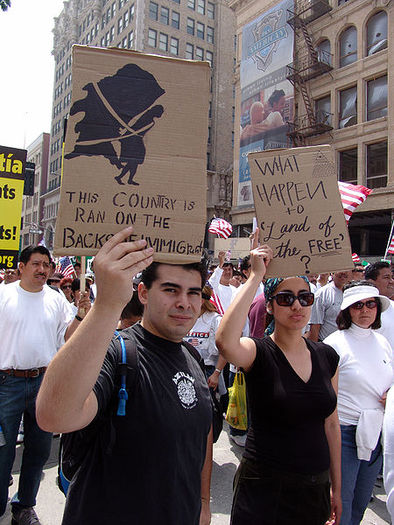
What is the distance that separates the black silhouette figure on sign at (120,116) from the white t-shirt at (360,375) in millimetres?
2223

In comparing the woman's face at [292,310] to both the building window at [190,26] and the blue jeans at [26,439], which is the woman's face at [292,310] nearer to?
the blue jeans at [26,439]

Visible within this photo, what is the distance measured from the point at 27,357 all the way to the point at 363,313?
2.84 m

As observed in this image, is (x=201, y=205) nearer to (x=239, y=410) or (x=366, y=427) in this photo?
(x=366, y=427)

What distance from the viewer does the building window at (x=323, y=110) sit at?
25016 millimetres

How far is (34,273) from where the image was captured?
3.50 m

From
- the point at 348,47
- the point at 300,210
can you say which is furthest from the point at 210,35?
the point at 300,210

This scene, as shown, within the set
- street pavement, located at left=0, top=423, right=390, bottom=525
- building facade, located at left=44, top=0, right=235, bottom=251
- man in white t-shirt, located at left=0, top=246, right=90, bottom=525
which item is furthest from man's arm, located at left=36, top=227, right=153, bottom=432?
building facade, located at left=44, top=0, right=235, bottom=251

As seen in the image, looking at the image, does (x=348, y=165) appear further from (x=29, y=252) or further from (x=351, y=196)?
(x=29, y=252)

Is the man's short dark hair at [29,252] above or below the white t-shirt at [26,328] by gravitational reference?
above

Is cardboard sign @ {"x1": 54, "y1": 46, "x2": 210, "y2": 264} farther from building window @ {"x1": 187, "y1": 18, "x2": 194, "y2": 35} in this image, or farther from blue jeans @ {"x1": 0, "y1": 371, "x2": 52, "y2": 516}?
building window @ {"x1": 187, "y1": 18, "x2": 194, "y2": 35}

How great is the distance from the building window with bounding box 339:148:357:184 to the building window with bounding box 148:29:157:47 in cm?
3076

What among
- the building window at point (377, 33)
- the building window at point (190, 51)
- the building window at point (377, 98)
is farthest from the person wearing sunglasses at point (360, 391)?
the building window at point (190, 51)

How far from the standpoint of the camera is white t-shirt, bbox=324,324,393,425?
113 inches

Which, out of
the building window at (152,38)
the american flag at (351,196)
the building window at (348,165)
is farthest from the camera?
the building window at (152,38)
